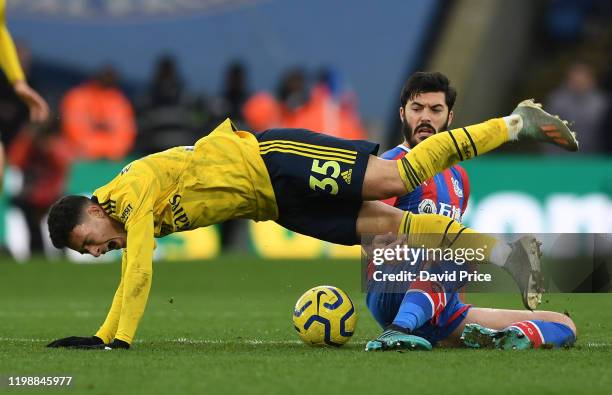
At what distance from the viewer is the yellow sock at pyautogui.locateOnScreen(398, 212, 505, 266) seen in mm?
7277

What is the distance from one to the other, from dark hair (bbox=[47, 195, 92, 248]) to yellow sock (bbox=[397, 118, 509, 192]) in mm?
1711

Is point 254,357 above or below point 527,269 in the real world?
below

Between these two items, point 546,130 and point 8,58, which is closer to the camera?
point 546,130

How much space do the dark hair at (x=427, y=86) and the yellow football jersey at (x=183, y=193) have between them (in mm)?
1046

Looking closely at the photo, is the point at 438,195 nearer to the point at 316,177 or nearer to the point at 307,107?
the point at 316,177

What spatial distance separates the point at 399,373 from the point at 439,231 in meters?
1.42

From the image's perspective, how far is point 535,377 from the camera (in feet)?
19.6

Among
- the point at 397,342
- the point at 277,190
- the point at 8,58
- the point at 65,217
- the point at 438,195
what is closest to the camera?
the point at 397,342

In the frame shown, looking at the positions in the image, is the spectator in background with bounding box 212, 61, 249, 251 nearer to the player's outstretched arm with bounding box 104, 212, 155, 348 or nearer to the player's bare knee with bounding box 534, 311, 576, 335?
the player's bare knee with bounding box 534, 311, 576, 335

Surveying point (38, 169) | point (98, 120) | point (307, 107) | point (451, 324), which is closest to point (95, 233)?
point (451, 324)

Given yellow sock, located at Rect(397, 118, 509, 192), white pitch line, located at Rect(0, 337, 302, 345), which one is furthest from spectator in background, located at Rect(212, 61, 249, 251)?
yellow sock, located at Rect(397, 118, 509, 192)

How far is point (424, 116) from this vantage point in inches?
313

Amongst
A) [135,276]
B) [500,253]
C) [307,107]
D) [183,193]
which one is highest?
[307,107]

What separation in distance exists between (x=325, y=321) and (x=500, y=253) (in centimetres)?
102
